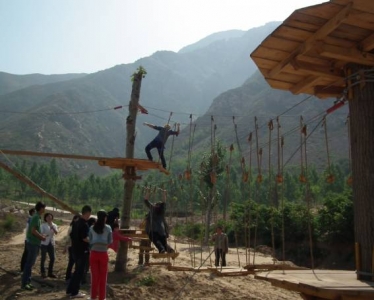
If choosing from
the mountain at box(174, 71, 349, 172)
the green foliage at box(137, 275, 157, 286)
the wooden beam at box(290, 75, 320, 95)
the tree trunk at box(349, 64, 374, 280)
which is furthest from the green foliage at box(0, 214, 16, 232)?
the mountain at box(174, 71, 349, 172)

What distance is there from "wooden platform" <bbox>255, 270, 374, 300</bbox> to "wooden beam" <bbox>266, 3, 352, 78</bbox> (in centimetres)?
189

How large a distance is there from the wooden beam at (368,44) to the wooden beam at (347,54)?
0.12 ft

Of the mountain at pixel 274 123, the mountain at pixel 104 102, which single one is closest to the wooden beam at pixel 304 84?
the mountain at pixel 104 102

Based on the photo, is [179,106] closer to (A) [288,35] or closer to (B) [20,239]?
(B) [20,239]

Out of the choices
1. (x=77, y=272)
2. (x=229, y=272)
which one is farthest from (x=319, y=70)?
(x=77, y=272)

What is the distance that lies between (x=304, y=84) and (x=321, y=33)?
3.33ft

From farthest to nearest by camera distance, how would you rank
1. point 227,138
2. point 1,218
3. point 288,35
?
point 227,138 → point 1,218 → point 288,35

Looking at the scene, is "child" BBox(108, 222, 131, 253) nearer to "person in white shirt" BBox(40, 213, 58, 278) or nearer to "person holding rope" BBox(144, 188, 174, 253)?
"person holding rope" BBox(144, 188, 174, 253)

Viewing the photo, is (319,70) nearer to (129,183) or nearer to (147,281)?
(147,281)

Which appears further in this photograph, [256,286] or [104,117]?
[104,117]

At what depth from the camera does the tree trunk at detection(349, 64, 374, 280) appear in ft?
10.9

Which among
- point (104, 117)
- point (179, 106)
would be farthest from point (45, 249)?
point (179, 106)

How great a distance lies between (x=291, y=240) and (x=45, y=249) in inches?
628

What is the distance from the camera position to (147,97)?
162 m
